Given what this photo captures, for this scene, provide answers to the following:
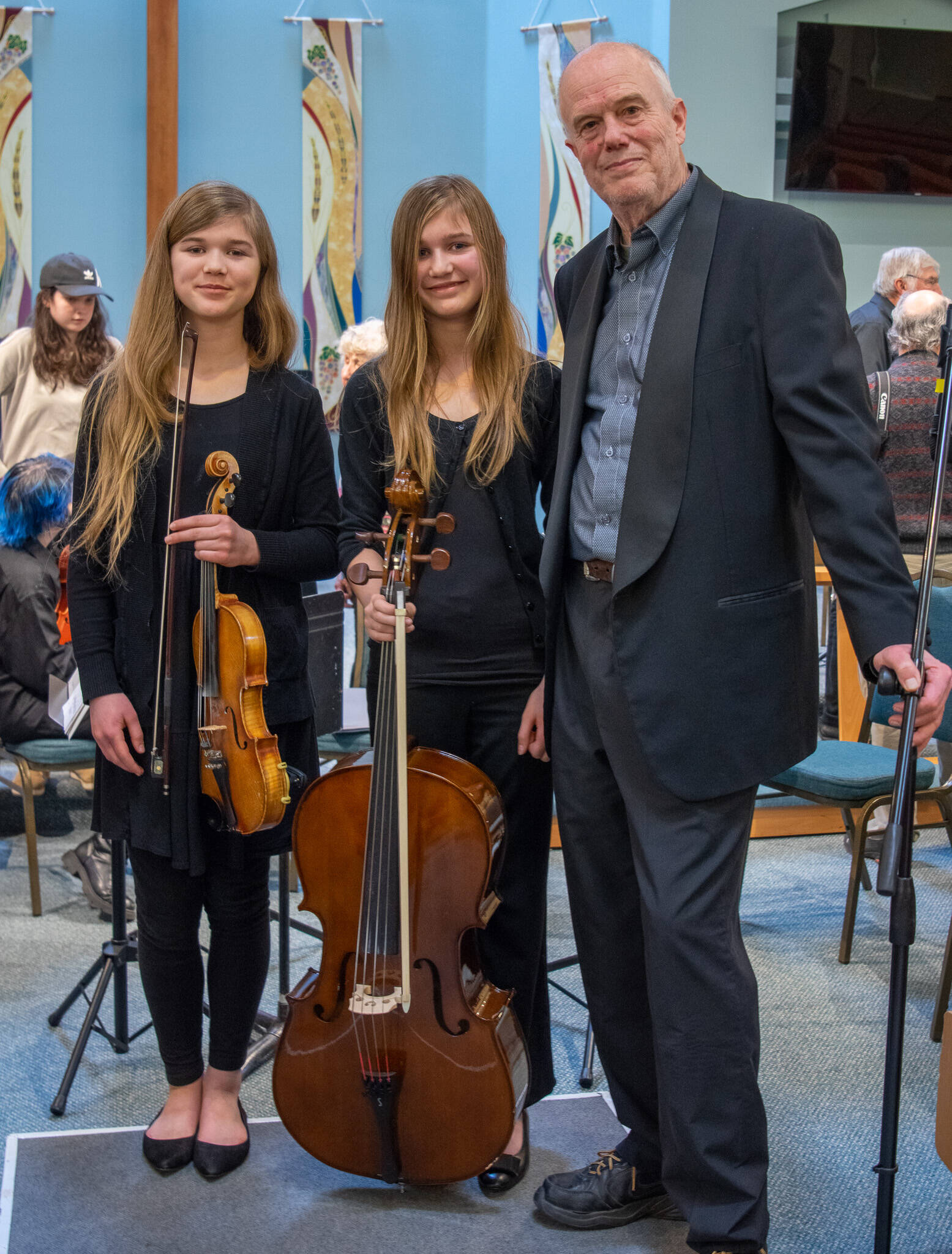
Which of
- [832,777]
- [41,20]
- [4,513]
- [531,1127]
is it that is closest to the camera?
[531,1127]

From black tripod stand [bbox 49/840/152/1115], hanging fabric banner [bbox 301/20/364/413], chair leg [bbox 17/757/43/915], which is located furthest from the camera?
hanging fabric banner [bbox 301/20/364/413]

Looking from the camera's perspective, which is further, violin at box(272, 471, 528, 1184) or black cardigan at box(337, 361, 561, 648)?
black cardigan at box(337, 361, 561, 648)

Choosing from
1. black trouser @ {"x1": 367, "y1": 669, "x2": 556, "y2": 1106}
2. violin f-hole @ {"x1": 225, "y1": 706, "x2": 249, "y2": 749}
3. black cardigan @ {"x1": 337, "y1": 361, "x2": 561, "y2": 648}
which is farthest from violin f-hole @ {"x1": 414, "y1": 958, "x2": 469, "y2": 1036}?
black cardigan @ {"x1": 337, "y1": 361, "x2": 561, "y2": 648}

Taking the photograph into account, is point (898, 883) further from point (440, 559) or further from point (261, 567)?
point (261, 567)

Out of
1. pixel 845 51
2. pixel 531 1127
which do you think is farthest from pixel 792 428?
pixel 845 51

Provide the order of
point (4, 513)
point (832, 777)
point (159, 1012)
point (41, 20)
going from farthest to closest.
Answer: point (41, 20) → point (4, 513) → point (832, 777) → point (159, 1012)

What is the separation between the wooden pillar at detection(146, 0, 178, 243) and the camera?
5.44 metres

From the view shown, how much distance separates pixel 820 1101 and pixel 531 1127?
22.7 inches

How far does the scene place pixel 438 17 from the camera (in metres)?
5.92

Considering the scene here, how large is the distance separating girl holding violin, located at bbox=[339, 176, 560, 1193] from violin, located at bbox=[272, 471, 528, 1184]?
0.11 metres

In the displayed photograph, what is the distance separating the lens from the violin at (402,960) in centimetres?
167

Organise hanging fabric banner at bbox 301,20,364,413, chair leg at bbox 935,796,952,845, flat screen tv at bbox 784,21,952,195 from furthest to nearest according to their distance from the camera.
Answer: hanging fabric banner at bbox 301,20,364,413
flat screen tv at bbox 784,21,952,195
chair leg at bbox 935,796,952,845

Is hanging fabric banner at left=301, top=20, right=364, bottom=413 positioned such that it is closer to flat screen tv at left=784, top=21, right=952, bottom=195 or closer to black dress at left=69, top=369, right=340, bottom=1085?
flat screen tv at left=784, top=21, right=952, bottom=195

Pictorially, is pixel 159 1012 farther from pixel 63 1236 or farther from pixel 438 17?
pixel 438 17
